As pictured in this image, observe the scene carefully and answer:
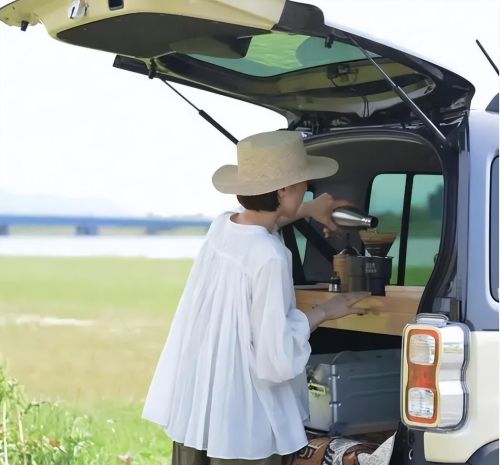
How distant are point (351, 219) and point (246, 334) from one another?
0.83m

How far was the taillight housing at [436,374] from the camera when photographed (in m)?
3.08

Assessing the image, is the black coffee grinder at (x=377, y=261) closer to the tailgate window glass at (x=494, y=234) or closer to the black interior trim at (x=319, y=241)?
the black interior trim at (x=319, y=241)

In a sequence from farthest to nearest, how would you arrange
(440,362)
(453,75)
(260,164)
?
(260,164) < (453,75) < (440,362)

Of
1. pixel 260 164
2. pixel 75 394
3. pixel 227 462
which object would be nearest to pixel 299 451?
pixel 227 462

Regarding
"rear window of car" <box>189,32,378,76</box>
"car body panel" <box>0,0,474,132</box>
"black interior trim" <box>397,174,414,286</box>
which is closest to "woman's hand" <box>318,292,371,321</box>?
"car body panel" <box>0,0,474,132</box>

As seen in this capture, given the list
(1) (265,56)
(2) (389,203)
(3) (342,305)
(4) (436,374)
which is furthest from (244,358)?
(2) (389,203)

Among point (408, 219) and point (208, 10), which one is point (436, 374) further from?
point (408, 219)

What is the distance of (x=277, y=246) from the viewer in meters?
3.48

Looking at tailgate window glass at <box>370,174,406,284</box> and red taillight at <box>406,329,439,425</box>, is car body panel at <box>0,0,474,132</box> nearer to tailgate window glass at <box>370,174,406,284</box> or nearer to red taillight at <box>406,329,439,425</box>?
tailgate window glass at <box>370,174,406,284</box>

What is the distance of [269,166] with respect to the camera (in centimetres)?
360

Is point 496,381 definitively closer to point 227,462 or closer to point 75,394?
point 227,462

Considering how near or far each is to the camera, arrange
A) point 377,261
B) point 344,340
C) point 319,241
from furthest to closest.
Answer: point 319,241, point 344,340, point 377,261

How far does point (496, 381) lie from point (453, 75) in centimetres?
107

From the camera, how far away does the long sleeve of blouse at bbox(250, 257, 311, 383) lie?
11.0 ft
